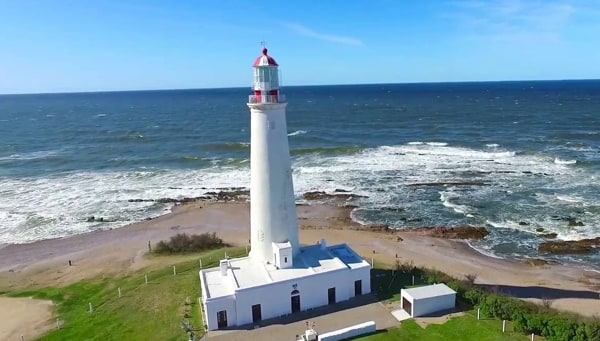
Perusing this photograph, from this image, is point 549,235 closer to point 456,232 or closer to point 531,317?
point 456,232

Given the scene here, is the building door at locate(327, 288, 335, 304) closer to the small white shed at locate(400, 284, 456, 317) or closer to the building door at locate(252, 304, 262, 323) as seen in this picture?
the small white shed at locate(400, 284, 456, 317)

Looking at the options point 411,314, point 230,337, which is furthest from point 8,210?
point 411,314

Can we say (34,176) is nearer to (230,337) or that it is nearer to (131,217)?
(131,217)

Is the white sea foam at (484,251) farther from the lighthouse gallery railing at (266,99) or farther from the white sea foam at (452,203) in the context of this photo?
the lighthouse gallery railing at (266,99)

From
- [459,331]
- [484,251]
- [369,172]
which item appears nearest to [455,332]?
[459,331]

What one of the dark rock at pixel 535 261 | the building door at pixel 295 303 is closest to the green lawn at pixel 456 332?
the building door at pixel 295 303

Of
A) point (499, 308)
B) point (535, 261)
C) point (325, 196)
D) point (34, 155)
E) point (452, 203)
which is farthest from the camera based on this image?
point (34, 155)

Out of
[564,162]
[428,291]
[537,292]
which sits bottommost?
[537,292]
